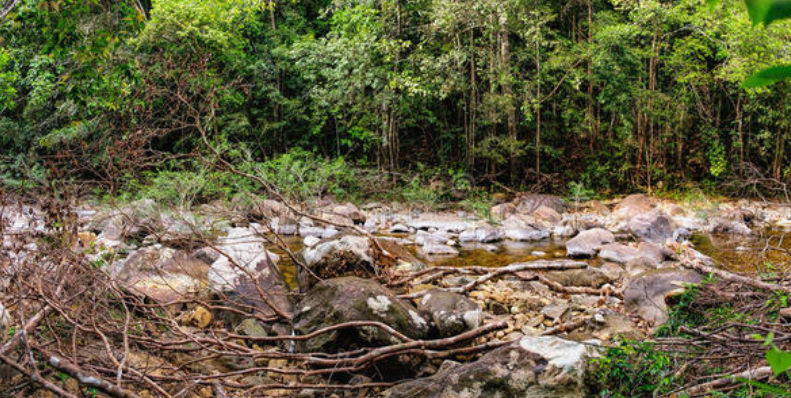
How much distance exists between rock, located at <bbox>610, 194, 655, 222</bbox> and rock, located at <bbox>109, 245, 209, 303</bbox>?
8295 mm

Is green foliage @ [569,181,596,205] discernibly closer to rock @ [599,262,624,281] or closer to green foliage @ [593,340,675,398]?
rock @ [599,262,624,281]

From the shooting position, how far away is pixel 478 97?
13031mm

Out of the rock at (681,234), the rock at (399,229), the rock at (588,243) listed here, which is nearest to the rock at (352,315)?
the rock at (588,243)

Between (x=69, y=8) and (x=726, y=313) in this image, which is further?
(x=69, y=8)

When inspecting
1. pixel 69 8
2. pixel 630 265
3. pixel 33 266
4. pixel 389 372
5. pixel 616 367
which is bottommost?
pixel 630 265

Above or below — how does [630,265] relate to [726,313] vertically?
below

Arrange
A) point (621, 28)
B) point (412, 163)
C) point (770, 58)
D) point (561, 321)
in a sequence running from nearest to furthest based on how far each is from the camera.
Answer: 1. point (561, 321)
2. point (770, 58)
3. point (621, 28)
4. point (412, 163)

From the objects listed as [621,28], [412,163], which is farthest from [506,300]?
[412,163]

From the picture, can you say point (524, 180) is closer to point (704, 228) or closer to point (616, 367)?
point (704, 228)

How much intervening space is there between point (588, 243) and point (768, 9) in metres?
7.79

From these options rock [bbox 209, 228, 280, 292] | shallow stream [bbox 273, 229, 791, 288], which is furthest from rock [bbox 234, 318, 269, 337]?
shallow stream [bbox 273, 229, 791, 288]

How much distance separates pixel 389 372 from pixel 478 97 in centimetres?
1068

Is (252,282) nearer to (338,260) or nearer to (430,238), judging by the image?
(338,260)

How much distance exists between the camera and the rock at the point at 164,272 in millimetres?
4305
